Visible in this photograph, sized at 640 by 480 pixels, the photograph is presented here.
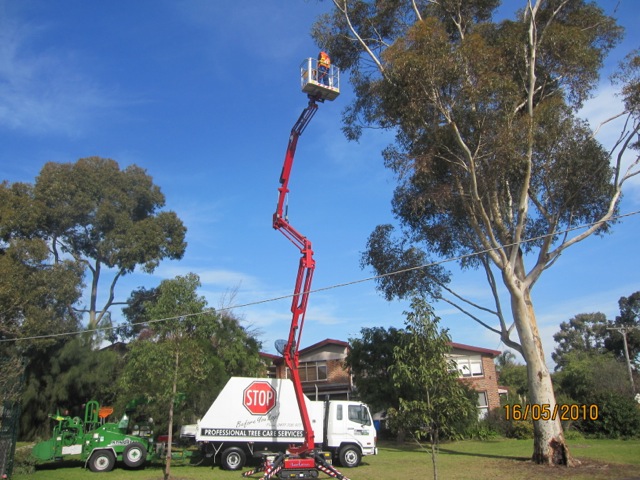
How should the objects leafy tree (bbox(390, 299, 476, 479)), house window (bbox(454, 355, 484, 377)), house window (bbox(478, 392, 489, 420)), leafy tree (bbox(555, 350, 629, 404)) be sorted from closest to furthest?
leafy tree (bbox(390, 299, 476, 479))
house window (bbox(478, 392, 489, 420))
house window (bbox(454, 355, 484, 377))
leafy tree (bbox(555, 350, 629, 404))

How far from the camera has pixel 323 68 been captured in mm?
18328

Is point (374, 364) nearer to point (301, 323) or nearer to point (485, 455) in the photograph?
point (485, 455)

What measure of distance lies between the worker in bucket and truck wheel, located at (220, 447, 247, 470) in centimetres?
1350

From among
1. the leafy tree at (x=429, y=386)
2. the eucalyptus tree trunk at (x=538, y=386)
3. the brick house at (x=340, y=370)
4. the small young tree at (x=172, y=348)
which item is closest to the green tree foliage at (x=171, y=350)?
the small young tree at (x=172, y=348)

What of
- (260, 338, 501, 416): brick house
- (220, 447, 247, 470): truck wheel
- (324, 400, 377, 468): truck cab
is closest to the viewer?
(220, 447, 247, 470): truck wheel

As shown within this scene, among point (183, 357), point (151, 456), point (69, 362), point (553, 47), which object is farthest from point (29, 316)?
point (553, 47)

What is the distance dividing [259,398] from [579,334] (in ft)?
261

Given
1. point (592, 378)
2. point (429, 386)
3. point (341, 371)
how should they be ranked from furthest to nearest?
1. point (592, 378)
2. point (341, 371)
3. point (429, 386)

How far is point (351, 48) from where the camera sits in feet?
74.8

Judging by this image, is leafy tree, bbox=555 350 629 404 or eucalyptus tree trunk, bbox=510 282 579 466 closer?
eucalyptus tree trunk, bbox=510 282 579 466

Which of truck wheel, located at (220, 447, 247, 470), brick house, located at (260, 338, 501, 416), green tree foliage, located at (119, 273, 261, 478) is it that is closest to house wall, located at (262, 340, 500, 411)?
brick house, located at (260, 338, 501, 416)

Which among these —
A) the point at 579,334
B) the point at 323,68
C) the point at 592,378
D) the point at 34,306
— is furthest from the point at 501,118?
the point at 579,334

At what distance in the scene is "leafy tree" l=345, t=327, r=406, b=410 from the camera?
29703 mm
